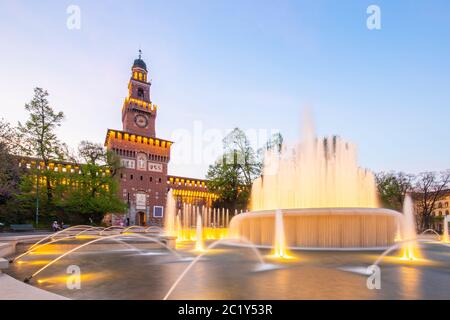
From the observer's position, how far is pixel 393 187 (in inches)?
1690

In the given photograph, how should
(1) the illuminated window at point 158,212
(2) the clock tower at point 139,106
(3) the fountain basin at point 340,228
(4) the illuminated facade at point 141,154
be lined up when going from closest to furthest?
(3) the fountain basin at point 340,228
(4) the illuminated facade at point 141,154
(1) the illuminated window at point 158,212
(2) the clock tower at point 139,106

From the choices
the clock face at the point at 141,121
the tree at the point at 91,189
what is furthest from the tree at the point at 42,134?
the clock face at the point at 141,121

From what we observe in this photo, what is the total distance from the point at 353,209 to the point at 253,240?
5464mm

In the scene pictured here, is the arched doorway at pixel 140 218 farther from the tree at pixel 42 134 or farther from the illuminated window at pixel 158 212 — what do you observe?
the tree at pixel 42 134

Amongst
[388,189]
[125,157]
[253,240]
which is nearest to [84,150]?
[125,157]

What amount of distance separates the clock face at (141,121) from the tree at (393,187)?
45311 millimetres

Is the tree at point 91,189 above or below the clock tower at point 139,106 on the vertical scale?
below

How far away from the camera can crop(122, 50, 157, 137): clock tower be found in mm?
58281

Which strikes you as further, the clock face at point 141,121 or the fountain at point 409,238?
the clock face at point 141,121

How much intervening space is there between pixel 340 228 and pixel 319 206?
7.87 ft

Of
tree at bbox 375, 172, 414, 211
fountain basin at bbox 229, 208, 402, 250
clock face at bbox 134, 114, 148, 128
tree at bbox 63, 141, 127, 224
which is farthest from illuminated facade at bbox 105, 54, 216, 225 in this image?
fountain basin at bbox 229, 208, 402, 250

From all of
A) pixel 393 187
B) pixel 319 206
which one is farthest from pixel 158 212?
pixel 319 206

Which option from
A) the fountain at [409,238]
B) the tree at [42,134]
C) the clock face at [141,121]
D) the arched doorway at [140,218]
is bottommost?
the arched doorway at [140,218]

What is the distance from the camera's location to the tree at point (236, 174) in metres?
37.3
